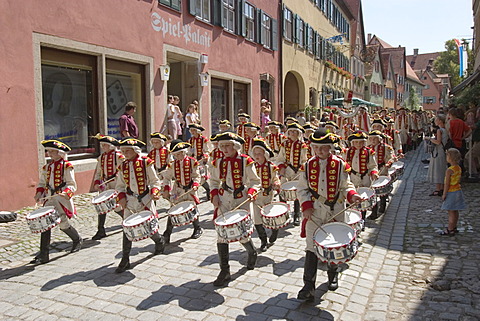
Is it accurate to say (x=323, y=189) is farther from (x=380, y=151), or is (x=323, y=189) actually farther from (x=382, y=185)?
(x=380, y=151)

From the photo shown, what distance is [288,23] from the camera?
22.9m

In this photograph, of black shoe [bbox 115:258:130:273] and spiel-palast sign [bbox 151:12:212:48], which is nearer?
black shoe [bbox 115:258:130:273]

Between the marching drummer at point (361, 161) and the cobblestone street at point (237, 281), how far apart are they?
0.84 meters

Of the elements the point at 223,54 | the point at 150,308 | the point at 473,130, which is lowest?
the point at 150,308

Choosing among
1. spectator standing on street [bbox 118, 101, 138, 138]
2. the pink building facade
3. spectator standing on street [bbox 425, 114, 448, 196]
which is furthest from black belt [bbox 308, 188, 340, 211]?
spectator standing on street [bbox 118, 101, 138, 138]

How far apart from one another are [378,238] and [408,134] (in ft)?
52.9

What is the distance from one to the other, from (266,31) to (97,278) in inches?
669

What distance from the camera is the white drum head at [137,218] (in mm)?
5516

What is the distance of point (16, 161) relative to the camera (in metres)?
8.94

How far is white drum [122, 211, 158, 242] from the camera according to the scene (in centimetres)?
542

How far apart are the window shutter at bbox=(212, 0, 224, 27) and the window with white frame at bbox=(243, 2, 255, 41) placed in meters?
2.25

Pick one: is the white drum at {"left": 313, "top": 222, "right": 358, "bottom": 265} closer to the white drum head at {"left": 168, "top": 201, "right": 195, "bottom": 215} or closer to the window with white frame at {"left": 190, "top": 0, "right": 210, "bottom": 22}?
the white drum head at {"left": 168, "top": 201, "right": 195, "bottom": 215}

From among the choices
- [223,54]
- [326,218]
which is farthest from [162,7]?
[326,218]

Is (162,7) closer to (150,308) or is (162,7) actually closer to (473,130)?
(473,130)
